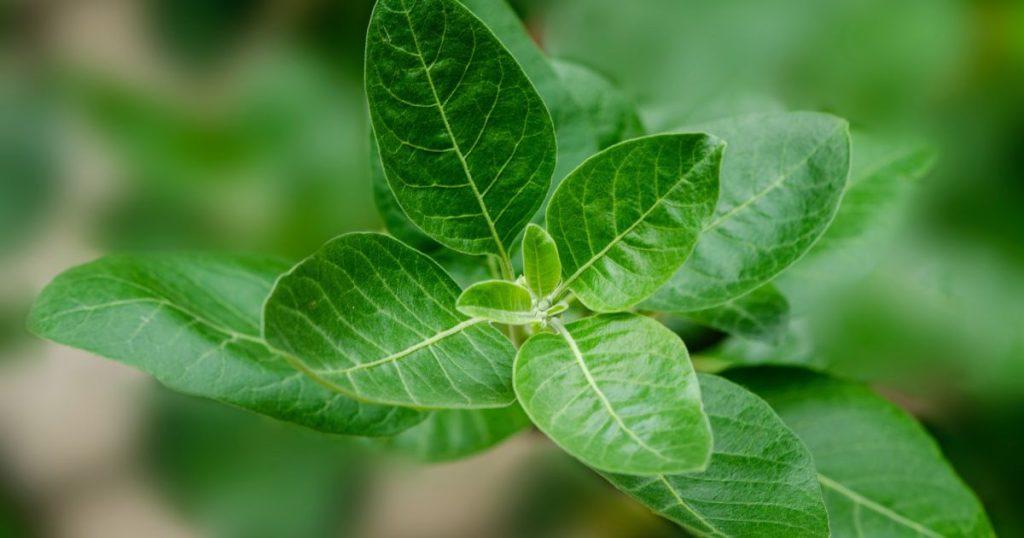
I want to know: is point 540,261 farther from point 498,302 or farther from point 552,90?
point 552,90

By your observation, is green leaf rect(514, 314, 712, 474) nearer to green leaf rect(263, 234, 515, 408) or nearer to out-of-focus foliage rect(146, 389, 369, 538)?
green leaf rect(263, 234, 515, 408)

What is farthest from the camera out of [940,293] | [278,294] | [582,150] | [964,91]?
[964,91]

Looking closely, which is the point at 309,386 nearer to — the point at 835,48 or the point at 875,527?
the point at 875,527

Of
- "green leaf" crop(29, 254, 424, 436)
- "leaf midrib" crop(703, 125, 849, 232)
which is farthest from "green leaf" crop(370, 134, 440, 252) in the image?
"leaf midrib" crop(703, 125, 849, 232)

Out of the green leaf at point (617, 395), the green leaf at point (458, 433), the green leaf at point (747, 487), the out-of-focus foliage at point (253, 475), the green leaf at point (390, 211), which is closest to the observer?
the green leaf at point (617, 395)

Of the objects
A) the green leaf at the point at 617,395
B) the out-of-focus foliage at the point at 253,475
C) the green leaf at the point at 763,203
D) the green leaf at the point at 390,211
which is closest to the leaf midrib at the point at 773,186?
the green leaf at the point at 763,203

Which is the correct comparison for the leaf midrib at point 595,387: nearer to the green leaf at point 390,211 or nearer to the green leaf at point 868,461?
the green leaf at point 390,211

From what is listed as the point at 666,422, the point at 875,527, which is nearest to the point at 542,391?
the point at 666,422
